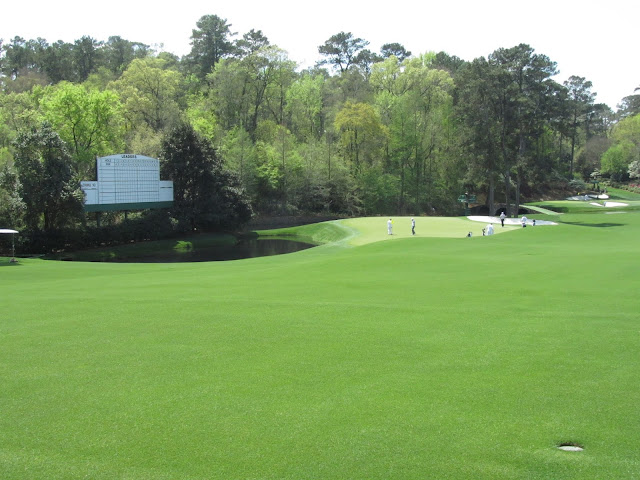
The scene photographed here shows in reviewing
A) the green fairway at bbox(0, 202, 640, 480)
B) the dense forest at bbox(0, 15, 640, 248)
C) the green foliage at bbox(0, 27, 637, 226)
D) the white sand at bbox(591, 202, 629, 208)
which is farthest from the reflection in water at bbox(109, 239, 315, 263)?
the white sand at bbox(591, 202, 629, 208)

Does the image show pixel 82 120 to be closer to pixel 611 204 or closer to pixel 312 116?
pixel 312 116

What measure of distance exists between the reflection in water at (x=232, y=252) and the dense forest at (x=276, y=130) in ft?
13.5

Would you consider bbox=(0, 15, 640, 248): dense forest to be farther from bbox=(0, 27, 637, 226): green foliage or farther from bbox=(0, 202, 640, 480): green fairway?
bbox=(0, 202, 640, 480): green fairway

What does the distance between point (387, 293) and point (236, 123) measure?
6866 centimetres

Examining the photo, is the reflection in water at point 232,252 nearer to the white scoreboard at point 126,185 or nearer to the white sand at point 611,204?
the white scoreboard at point 126,185

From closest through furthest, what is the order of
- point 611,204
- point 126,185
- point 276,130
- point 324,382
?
point 324,382 → point 126,185 → point 276,130 → point 611,204

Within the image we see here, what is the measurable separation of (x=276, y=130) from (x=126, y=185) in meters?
34.9

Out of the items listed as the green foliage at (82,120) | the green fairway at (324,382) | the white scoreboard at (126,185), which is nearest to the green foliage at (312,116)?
the green foliage at (82,120)

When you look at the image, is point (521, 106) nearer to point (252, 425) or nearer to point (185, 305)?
point (185, 305)

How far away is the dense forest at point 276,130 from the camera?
2116 inches

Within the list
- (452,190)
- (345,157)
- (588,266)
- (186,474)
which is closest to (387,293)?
(588,266)

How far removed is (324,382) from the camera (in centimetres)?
911

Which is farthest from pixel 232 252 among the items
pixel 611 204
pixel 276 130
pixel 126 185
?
pixel 611 204

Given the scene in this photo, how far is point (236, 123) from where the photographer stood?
8162 cm
